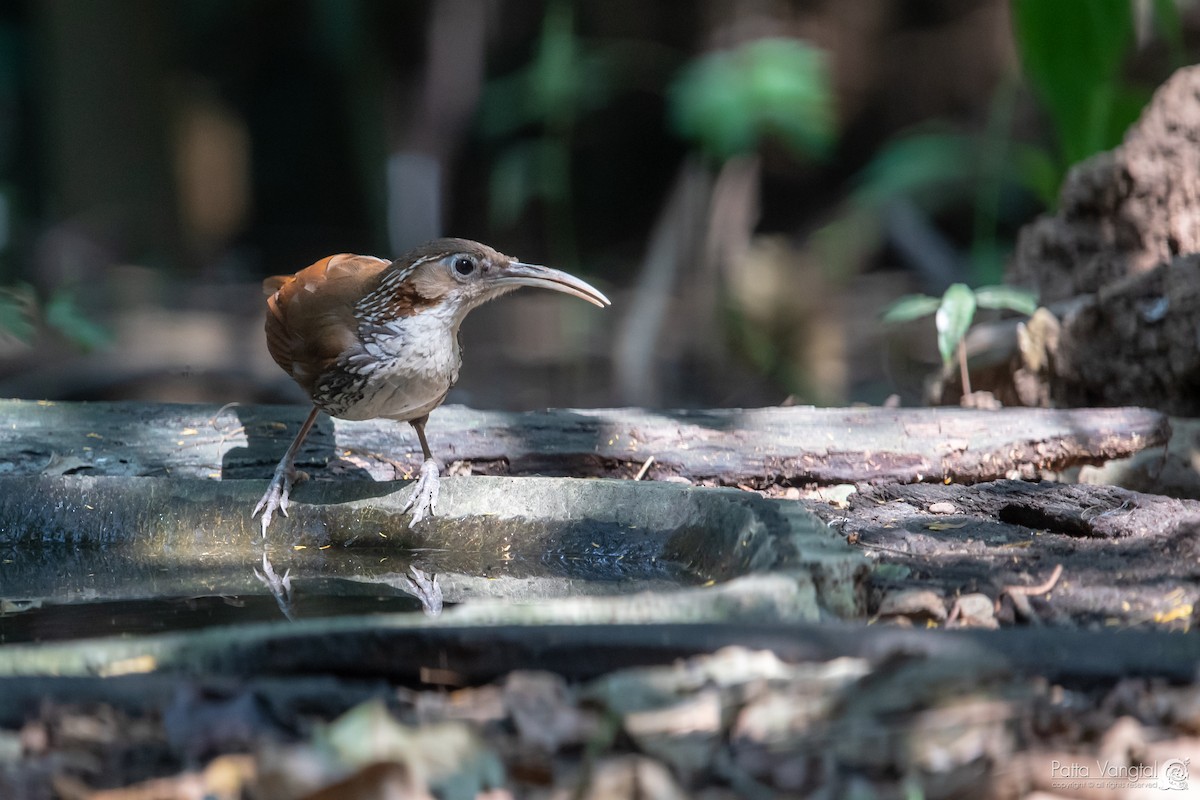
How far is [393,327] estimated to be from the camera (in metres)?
3.84

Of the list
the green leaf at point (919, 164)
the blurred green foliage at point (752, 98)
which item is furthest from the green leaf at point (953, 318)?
the green leaf at point (919, 164)

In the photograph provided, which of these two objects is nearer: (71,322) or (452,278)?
(452,278)

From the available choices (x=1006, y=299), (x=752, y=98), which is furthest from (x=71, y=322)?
(x=752, y=98)

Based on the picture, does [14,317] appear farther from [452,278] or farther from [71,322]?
[452,278]

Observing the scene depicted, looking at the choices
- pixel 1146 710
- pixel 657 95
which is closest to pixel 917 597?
pixel 1146 710

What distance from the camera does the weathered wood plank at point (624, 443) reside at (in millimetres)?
4031

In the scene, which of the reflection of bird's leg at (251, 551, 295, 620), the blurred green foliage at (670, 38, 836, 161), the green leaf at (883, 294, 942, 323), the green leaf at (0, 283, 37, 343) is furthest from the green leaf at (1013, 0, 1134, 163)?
the green leaf at (0, 283, 37, 343)

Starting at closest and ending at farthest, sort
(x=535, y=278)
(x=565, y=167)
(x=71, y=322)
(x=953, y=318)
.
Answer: (x=535, y=278)
(x=953, y=318)
(x=71, y=322)
(x=565, y=167)

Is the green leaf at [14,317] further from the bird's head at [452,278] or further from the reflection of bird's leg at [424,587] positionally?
the reflection of bird's leg at [424,587]

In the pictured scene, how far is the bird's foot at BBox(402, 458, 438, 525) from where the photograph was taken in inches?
136

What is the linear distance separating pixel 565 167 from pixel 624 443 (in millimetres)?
5910

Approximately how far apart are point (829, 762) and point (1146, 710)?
0.57 meters

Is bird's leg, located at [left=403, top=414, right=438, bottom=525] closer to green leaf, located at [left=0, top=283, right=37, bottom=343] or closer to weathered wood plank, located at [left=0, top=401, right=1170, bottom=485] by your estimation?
weathered wood plank, located at [left=0, top=401, right=1170, bottom=485]

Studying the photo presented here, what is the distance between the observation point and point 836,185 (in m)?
13.2
